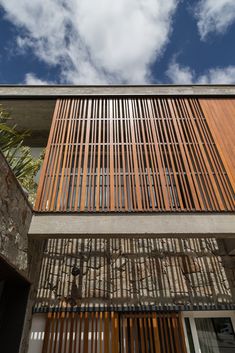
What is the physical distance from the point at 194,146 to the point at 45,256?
408cm

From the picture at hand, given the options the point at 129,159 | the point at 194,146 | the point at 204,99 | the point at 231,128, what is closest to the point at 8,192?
the point at 129,159

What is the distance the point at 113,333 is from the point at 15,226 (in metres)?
2.67

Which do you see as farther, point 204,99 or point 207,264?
point 204,99

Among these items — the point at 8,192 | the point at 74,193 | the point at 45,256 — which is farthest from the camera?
the point at 45,256

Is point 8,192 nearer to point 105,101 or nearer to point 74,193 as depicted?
point 74,193

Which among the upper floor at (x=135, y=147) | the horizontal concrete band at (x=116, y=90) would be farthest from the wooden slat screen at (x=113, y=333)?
the horizontal concrete band at (x=116, y=90)

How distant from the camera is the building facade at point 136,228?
2.79 metres

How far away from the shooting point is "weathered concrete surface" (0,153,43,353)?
80.4 inches

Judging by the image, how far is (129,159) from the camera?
366cm

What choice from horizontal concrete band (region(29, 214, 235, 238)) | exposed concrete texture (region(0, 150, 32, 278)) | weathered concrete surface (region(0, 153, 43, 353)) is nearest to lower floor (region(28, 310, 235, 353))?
weathered concrete surface (region(0, 153, 43, 353))

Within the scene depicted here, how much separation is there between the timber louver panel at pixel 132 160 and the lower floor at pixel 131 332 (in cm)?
217

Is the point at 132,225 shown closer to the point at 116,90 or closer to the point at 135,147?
the point at 135,147

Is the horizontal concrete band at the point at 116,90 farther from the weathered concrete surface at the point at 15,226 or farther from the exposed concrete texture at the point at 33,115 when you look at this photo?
the weathered concrete surface at the point at 15,226

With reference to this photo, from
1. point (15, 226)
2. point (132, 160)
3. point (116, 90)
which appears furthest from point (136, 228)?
point (116, 90)
